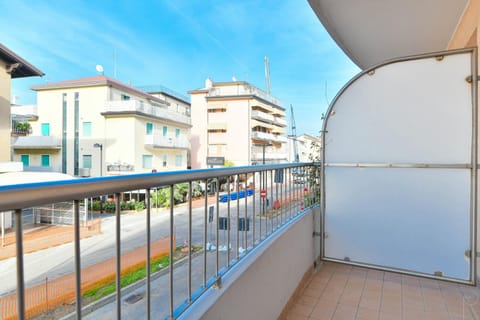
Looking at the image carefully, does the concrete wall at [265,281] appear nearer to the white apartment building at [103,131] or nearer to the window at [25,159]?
the white apartment building at [103,131]

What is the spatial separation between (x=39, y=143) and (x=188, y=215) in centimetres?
922

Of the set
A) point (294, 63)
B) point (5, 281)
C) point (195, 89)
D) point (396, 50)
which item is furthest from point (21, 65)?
point (195, 89)

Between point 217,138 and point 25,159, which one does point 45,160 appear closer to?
point 25,159

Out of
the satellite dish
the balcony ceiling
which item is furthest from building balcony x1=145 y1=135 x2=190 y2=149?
the balcony ceiling

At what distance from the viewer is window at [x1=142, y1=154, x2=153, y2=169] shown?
1894 cm

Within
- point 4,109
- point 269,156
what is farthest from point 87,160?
point 269,156

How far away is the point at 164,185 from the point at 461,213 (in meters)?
2.77

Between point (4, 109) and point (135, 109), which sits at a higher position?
point (135, 109)

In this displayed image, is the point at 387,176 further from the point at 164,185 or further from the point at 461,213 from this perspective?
the point at 164,185

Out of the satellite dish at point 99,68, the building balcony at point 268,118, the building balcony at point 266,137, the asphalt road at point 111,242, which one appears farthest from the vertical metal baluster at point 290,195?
the building balcony at point 268,118

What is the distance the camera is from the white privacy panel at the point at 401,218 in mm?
2404

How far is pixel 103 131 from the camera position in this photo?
685 inches

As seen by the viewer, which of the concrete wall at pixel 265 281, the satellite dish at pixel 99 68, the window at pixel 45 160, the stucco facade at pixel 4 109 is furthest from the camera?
the satellite dish at pixel 99 68

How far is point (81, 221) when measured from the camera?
61 cm
